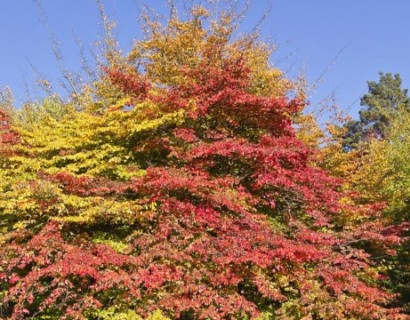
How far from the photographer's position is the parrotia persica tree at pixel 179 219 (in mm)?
7344

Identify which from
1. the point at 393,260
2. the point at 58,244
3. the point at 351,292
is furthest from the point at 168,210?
the point at 393,260

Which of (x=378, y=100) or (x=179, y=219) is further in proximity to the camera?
(x=378, y=100)

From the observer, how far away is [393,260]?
12719 millimetres

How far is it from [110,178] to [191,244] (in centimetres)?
246

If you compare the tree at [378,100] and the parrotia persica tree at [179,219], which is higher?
the tree at [378,100]

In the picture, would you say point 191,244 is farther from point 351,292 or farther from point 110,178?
point 351,292

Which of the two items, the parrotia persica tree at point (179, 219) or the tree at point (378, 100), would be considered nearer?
the parrotia persica tree at point (179, 219)

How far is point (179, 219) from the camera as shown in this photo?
787 centimetres

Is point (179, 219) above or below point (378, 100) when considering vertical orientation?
below

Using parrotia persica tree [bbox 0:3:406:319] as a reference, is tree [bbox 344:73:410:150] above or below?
above

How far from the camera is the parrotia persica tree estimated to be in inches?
289

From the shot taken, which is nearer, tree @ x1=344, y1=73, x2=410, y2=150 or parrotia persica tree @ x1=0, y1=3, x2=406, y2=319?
parrotia persica tree @ x1=0, y1=3, x2=406, y2=319

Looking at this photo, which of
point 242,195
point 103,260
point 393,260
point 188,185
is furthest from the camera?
point 393,260

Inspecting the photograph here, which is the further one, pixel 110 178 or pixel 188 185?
pixel 110 178
